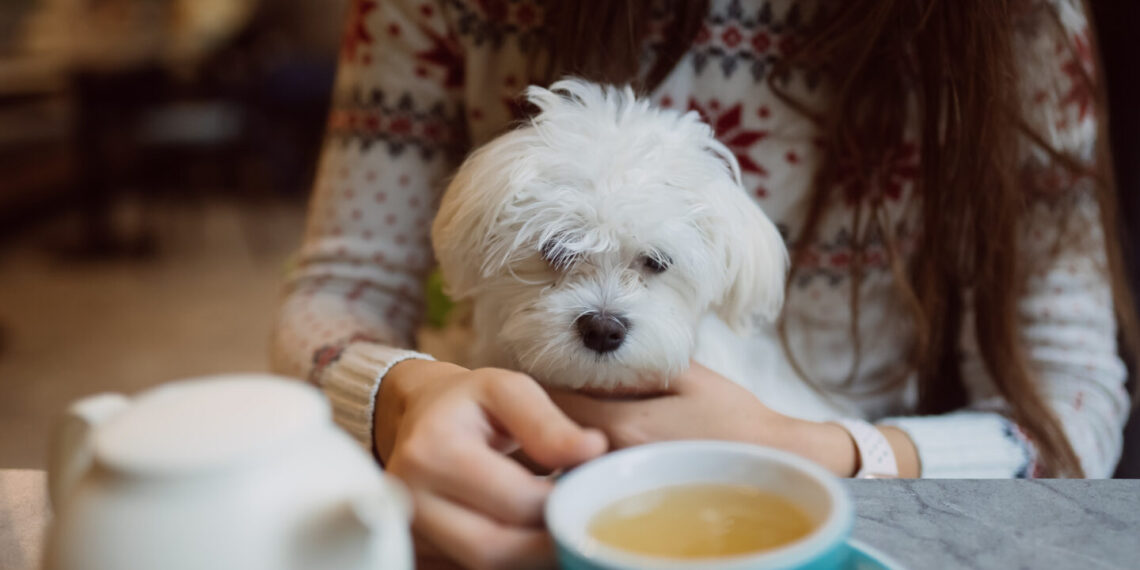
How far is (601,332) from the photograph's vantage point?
2.63 feet

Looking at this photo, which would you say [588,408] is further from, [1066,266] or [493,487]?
[1066,266]

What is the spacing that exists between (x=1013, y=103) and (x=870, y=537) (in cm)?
61

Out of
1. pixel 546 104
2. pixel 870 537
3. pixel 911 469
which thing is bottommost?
pixel 911 469

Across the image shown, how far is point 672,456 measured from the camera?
444 millimetres

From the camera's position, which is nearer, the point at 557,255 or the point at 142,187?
the point at 557,255

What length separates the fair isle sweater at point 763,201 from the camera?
991 mm

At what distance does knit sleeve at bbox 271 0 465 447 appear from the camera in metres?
1.06

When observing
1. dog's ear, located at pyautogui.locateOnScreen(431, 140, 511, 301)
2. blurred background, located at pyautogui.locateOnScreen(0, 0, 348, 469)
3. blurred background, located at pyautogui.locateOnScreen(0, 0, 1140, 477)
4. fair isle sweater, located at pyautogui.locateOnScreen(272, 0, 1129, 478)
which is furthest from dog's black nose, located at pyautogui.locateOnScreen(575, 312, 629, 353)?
blurred background, located at pyautogui.locateOnScreen(0, 0, 348, 469)

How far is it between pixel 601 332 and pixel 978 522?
35cm

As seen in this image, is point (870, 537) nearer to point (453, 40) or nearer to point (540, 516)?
point (540, 516)

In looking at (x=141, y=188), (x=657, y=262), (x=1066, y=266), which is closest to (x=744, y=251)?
(x=657, y=262)

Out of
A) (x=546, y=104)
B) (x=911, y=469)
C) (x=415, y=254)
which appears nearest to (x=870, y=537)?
(x=911, y=469)

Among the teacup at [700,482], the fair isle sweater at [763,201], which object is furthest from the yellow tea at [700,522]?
the fair isle sweater at [763,201]

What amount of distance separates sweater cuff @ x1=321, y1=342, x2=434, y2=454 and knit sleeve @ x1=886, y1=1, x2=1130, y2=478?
576mm
